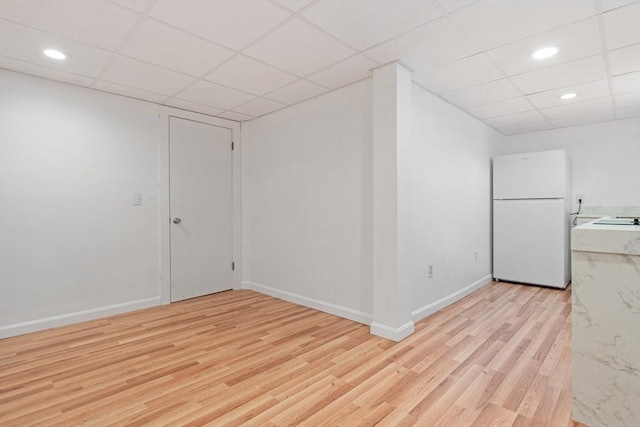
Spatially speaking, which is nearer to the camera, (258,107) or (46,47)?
(46,47)

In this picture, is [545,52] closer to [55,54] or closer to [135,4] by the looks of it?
[135,4]

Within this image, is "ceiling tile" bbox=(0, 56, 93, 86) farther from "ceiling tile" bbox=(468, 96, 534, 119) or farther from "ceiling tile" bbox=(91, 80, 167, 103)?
"ceiling tile" bbox=(468, 96, 534, 119)

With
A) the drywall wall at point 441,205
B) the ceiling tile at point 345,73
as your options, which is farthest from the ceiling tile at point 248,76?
the drywall wall at point 441,205

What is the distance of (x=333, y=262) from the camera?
3.31 metres

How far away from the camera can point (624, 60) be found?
2594 millimetres

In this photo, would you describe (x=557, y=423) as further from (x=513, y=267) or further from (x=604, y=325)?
(x=513, y=267)

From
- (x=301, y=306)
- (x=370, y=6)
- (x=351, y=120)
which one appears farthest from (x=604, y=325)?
(x=301, y=306)

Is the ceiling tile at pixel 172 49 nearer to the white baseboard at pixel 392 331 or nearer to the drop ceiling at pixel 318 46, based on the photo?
the drop ceiling at pixel 318 46

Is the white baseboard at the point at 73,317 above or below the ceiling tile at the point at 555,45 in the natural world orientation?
below

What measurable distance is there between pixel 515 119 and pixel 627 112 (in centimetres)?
127

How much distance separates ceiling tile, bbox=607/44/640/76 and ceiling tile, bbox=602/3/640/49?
0.12 m

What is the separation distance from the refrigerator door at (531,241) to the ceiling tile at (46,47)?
514 cm

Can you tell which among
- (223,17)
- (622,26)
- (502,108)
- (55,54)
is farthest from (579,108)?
(55,54)

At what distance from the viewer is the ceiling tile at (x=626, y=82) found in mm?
2900
